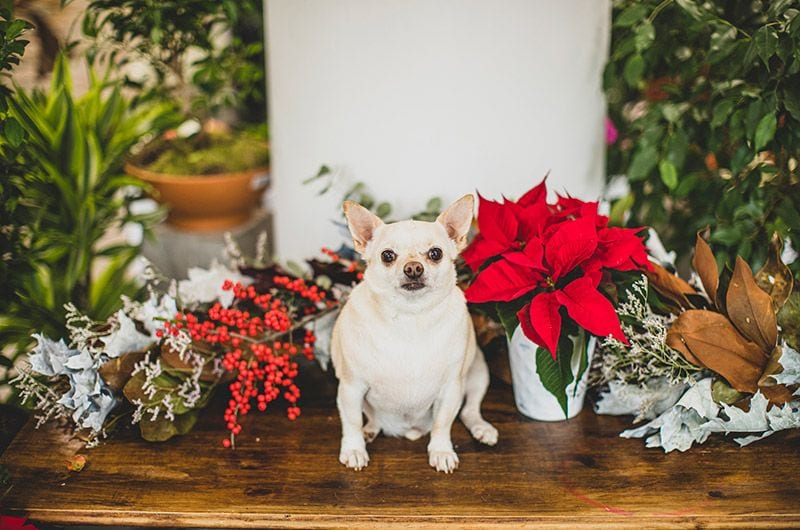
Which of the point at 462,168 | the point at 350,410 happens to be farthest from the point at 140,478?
the point at 462,168

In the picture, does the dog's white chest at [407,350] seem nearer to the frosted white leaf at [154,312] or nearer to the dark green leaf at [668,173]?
the frosted white leaf at [154,312]

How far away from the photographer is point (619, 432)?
1.35 meters

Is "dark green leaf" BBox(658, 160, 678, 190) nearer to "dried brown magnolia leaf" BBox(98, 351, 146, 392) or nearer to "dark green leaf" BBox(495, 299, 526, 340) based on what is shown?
"dark green leaf" BBox(495, 299, 526, 340)

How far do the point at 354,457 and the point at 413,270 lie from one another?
1.22 ft

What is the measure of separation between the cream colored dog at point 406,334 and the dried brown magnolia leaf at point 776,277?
22.0 inches

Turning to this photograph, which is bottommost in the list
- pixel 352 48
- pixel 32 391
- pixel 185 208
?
pixel 185 208

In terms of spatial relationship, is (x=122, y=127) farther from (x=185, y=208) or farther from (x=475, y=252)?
(x=475, y=252)

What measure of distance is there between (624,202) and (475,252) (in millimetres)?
485

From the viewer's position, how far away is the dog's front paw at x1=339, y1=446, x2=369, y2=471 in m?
1.26

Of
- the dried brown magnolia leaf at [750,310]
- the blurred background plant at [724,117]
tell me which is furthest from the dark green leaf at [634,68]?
the dried brown magnolia leaf at [750,310]

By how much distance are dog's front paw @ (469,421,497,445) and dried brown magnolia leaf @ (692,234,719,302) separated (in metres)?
0.48

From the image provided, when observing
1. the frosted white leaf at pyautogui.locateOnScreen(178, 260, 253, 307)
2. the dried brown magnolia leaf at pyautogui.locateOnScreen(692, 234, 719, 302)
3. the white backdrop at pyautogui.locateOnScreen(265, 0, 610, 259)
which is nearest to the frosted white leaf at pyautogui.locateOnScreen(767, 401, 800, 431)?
the dried brown magnolia leaf at pyautogui.locateOnScreen(692, 234, 719, 302)

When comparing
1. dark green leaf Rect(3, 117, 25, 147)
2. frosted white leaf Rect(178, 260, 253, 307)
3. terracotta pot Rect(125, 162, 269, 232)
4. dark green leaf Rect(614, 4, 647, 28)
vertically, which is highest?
dark green leaf Rect(614, 4, 647, 28)

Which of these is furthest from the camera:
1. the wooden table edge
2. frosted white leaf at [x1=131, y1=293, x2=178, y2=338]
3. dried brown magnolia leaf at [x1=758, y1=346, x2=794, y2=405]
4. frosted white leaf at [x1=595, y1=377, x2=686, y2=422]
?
frosted white leaf at [x1=131, y1=293, x2=178, y2=338]
